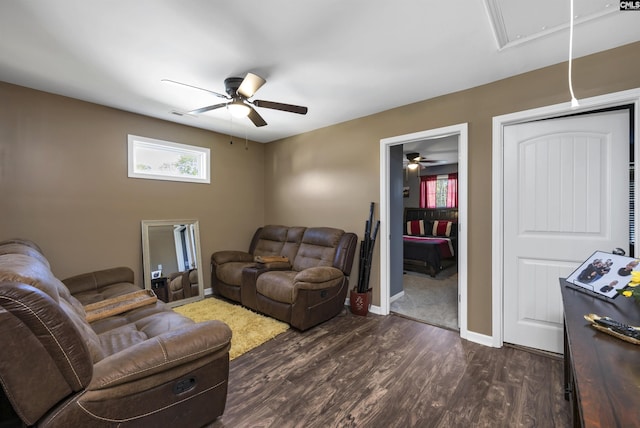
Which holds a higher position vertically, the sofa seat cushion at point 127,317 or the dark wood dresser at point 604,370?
the dark wood dresser at point 604,370

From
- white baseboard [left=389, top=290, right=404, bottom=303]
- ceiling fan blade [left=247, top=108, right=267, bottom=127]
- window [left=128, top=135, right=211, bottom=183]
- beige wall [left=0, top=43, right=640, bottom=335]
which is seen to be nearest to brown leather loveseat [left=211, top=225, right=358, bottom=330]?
beige wall [left=0, top=43, right=640, bottom=335]

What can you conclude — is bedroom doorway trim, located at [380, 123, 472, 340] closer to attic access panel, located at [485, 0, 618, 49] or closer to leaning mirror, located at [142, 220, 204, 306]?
attic access panel, located at [485, 0, 618, 49]

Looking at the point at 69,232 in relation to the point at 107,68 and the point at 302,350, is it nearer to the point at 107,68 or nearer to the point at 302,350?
the point at 107,68

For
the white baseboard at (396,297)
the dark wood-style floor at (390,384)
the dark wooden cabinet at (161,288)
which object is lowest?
the dark wood-style floor at (390,384)

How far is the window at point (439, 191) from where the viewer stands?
23.4 ft

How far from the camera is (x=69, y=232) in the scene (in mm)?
2984

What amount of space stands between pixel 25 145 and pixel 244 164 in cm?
255

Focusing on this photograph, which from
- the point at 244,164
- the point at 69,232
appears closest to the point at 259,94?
the point at 244,164

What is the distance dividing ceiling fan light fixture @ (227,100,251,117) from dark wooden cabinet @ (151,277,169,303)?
2448 millimetres

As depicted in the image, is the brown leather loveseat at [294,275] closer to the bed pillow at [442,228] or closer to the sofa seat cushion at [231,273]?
the sofa seat cushion at [231,273]

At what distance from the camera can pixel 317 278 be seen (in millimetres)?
2967

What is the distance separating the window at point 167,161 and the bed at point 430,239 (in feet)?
13.3

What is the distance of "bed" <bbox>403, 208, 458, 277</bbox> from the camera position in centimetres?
530

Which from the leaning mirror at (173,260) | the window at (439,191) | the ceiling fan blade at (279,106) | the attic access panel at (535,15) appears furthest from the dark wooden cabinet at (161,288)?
the window at (439,191)
